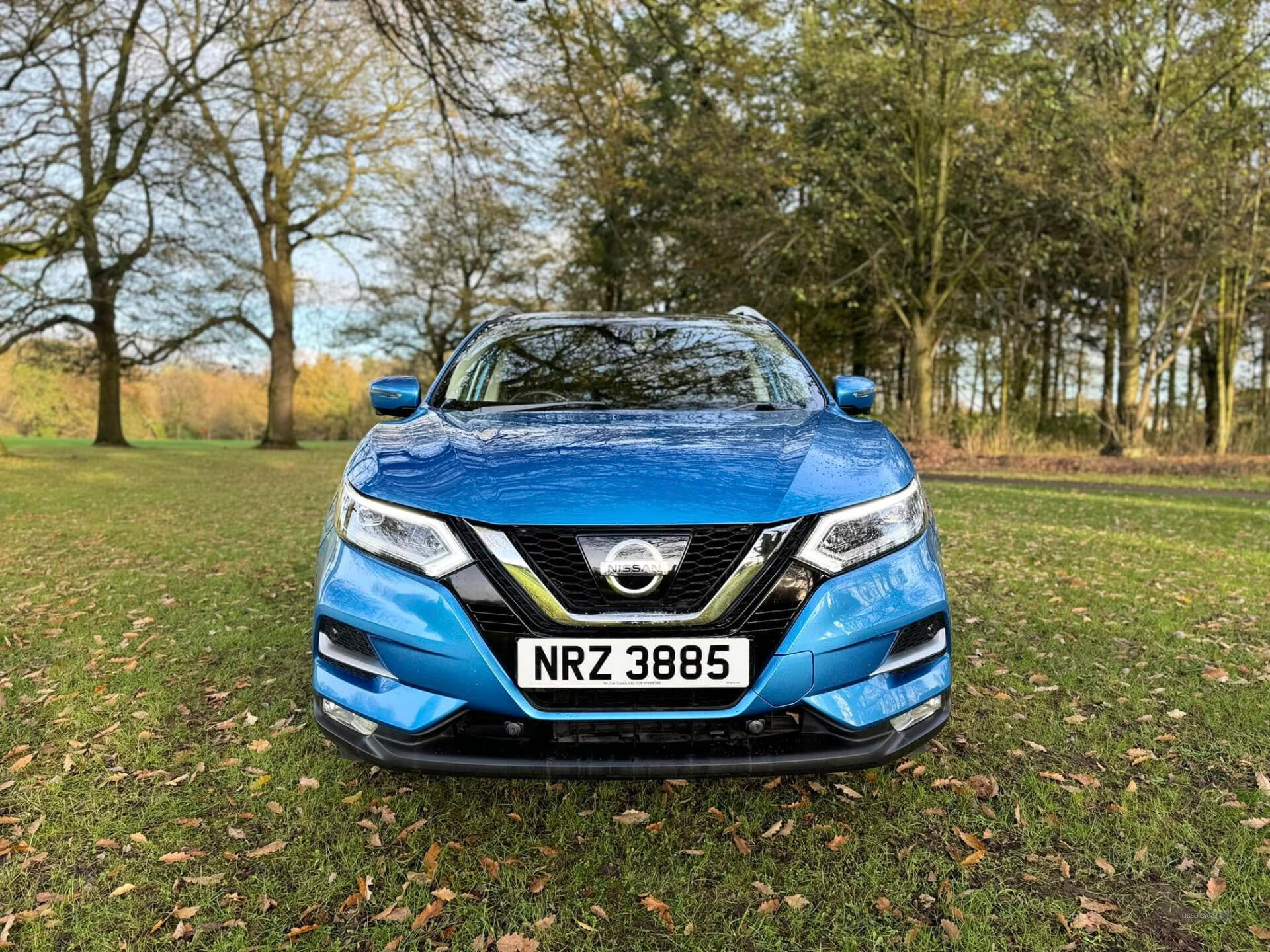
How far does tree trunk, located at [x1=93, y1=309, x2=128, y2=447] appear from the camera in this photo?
68.4ft

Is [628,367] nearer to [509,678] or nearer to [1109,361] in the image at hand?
[509,678]

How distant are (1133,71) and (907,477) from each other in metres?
18.6

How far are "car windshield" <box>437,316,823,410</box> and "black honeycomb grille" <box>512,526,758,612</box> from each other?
99cm

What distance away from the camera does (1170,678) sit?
360 cm

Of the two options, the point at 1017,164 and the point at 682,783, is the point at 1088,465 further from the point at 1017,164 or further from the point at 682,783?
the point at 682,783

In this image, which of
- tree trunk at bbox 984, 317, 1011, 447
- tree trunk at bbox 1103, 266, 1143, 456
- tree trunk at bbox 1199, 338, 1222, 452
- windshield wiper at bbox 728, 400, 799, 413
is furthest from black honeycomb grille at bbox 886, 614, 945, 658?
tree trunk at bbox 1199, 338, 1222, 452

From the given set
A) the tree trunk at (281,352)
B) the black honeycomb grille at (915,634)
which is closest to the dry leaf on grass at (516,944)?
the black honeycomb grille at (915,634)

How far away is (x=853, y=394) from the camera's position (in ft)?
10.5

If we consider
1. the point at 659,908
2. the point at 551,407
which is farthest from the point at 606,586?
the point at 551,407

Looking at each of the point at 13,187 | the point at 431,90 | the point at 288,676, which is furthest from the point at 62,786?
the point at 13,187

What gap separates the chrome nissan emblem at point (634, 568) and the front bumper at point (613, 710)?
30 cm

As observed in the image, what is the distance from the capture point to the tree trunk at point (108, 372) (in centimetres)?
2086

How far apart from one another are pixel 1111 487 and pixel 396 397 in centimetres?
1232

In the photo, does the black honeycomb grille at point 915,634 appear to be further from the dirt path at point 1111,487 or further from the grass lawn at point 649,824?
the dirt path at point 1111,487
